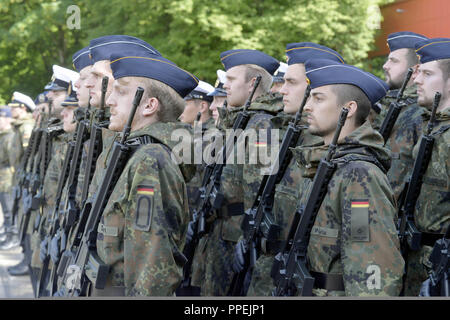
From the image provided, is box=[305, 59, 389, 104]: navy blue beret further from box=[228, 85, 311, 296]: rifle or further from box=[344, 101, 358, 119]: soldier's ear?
box=[228, 85, 311, 296]: rifle

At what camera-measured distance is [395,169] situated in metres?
4.93

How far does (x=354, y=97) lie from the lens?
3260mm

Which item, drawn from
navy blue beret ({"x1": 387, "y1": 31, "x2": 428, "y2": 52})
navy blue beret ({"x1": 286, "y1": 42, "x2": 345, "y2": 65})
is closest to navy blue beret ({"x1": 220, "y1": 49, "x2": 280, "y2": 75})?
navy blue beret ({"x1": 286, "y1": 42, "x2": 345, "y2": 65})

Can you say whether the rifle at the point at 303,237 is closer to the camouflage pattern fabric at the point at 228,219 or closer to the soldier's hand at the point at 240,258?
the soldier's hand at the point at 240,258

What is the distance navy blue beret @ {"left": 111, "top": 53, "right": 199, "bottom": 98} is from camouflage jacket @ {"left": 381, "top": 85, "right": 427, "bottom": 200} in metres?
2.18

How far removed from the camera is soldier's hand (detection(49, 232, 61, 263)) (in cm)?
462

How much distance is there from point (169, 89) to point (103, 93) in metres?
0.90

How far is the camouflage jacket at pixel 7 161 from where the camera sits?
36.9 feet

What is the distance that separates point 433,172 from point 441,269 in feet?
2.51

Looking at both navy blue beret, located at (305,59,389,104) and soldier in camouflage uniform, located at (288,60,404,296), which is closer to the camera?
soldier in camouflage uniform, located at (288,60,404,296)

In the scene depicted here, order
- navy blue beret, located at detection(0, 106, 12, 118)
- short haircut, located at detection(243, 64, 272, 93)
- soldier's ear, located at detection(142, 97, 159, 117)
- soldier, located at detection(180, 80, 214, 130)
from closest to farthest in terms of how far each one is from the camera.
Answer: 1. soldier's ear, located at detection(142, 97, 159, 117)
2. short haircut, located at detection(243, 64, 272, 93)
3. soldier, located at detection(180, 80, 214, 130)
4. navy blue beret, located at detection(0, 106, 12, 118)

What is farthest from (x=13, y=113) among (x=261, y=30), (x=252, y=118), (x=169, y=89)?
(x=169, y=89)

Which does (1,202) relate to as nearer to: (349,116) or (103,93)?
(103,93)

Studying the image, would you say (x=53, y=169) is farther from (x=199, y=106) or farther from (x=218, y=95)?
(x=218, y=95)
